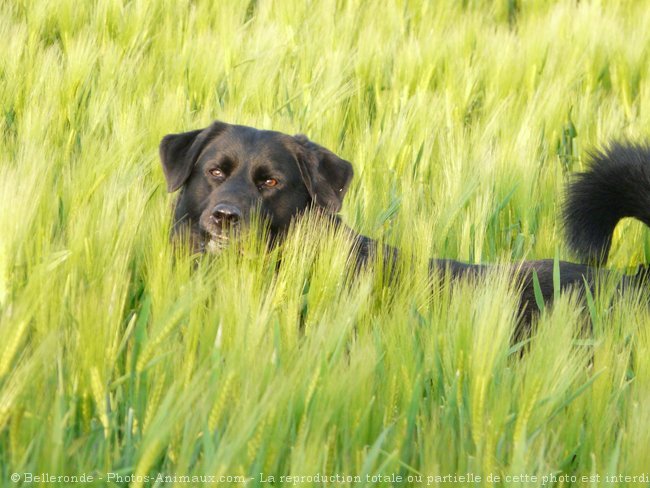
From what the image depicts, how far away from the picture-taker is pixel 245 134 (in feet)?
13.6

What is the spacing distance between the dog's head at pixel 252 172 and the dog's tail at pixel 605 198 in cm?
91

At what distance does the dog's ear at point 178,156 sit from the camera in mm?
3963

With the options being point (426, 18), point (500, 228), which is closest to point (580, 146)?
point (500, 228)

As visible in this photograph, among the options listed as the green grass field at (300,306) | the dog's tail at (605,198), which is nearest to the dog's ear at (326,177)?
the green grass field at (300,306)

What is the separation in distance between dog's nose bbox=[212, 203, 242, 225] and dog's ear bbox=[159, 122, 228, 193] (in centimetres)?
36

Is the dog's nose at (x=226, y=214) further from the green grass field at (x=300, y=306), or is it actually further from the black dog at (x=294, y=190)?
the green grass field at (x=300, y=306)

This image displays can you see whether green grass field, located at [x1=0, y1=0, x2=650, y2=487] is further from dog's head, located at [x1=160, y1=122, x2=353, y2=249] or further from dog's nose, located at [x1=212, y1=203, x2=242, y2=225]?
dog's nose, located at [x1=212, y1=203, x2=242, y2=225]

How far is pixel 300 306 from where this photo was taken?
262cm

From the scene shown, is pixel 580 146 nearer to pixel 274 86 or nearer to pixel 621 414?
pixel 274 86

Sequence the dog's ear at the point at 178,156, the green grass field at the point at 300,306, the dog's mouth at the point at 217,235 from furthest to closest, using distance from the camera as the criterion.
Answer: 1. the dog's ear at the point at 178,156
2. the dog's mouth at the point at 217,235
3. the green grass field at the point at 300,306

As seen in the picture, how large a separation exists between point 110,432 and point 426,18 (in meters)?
5.92

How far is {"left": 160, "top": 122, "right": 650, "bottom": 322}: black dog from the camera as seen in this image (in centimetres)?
371

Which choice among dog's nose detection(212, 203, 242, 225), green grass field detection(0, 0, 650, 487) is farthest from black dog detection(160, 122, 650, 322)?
green grass field detection(0, 0, 650, 487)

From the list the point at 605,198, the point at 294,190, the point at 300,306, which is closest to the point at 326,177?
the point at 294,190
